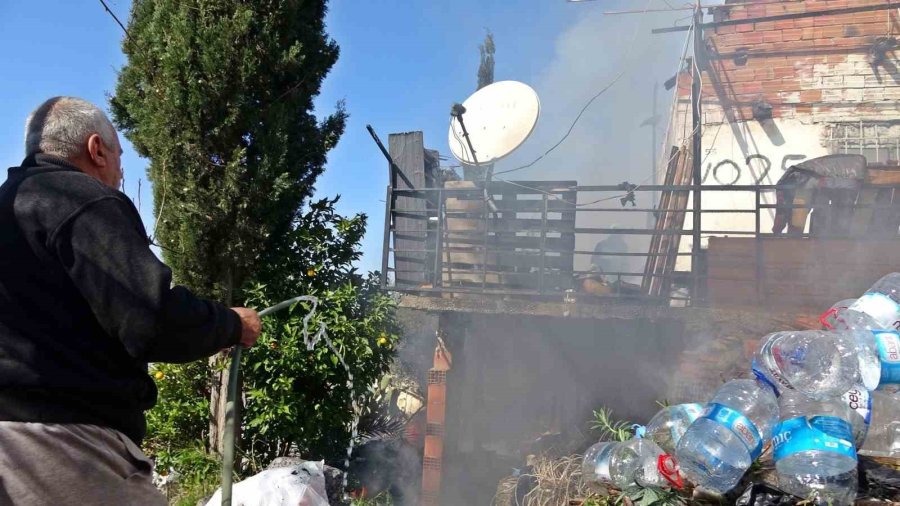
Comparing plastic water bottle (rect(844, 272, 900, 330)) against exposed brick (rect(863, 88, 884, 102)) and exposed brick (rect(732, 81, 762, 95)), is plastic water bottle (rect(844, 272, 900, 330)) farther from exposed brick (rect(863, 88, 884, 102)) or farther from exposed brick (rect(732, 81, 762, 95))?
exposed brick (rect(863, 88, 884, 102))

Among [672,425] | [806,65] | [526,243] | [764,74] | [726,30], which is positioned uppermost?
[726,30]

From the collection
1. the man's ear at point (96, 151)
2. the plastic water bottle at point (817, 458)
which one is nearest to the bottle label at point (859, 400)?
the plastic water bottle at point (817, 458)

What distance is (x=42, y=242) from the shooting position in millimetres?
1804

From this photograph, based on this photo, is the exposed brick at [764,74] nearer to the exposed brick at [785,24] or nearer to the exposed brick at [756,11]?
the exposed brick at [785,24]

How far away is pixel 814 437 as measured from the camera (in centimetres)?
281

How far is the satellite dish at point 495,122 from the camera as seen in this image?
769cm

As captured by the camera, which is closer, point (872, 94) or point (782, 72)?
point (872, 94)

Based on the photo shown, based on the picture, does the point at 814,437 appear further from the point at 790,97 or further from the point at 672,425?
the point at 790,97

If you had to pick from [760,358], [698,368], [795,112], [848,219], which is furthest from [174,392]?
[795,112]

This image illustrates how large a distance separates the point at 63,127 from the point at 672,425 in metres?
3.30

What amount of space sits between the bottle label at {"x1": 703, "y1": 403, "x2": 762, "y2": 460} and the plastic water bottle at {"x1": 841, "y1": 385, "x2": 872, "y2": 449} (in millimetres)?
538

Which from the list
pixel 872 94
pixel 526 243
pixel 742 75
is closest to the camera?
pixel 526 243

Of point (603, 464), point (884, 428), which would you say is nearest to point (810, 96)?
point (884, 428)

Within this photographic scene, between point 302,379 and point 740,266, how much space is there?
4.41 meters
